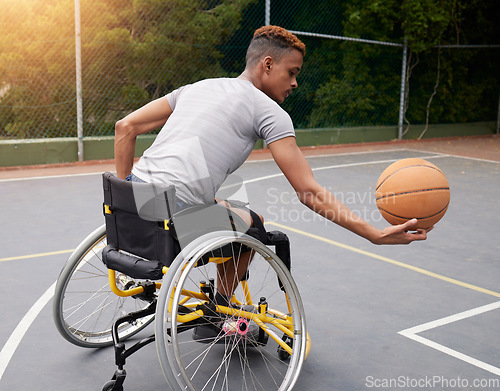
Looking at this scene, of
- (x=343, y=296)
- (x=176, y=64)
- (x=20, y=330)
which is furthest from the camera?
(x=176, y=64)

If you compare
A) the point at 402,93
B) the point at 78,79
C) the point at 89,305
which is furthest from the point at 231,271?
the point at 402,93

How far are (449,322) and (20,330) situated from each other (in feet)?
8.43

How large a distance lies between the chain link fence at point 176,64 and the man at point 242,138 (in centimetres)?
724

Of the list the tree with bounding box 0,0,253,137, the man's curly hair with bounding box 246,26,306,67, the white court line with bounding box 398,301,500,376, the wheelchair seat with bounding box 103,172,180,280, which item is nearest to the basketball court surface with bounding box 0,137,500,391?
the white court line with bounding box 398,301,500,376

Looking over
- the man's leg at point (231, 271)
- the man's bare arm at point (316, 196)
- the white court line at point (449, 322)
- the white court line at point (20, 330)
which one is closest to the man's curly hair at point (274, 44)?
the man's bare arm at point (316, 196)

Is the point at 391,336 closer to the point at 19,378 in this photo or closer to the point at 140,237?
the point at 140,237

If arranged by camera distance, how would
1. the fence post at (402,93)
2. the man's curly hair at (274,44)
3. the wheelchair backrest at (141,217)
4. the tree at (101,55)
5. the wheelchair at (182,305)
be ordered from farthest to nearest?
the fence post at (402,93) → the tree at (101,55) → the man's curly hair at (274,44) → the wheelchair backrest at (141,217) → the wheelchair at (182,305)

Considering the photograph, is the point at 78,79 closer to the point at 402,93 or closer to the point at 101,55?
the point at 101,55

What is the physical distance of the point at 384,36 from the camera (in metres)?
13.7

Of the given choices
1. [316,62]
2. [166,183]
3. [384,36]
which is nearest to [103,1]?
[316,62]

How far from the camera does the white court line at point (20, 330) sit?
3158 mm

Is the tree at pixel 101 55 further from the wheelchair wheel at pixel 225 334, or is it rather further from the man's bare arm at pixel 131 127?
the wheelchair wheel at pixel 225 334

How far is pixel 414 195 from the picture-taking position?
10.1 feet

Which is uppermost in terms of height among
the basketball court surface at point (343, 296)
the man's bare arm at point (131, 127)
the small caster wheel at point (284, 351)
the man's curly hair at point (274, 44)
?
the man's curly hair at point (274, 44)
